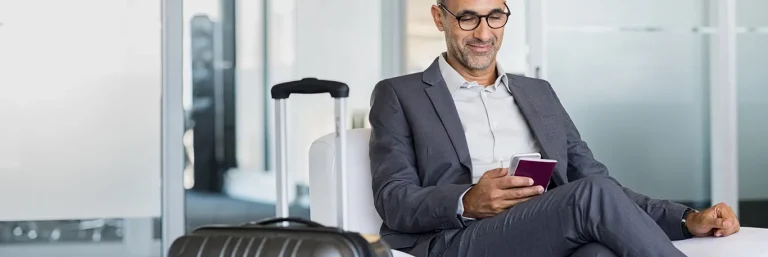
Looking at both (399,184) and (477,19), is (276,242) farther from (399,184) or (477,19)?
(477,19)

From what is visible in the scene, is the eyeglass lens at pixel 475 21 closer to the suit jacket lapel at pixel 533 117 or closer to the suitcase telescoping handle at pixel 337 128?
the suit jacket lapel at pixel 533 117

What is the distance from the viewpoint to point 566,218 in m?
1.93

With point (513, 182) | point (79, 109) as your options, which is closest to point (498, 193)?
point (513, 182)

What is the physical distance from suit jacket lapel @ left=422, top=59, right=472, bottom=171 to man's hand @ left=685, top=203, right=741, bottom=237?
0.49 m

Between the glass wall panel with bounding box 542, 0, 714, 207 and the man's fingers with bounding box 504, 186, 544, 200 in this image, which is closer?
Answer: the man's fingers with bounding box 504, 186, 544, 200

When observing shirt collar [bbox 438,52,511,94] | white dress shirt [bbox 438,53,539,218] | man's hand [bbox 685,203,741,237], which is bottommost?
man's hand [bbox 685,203,741,237]

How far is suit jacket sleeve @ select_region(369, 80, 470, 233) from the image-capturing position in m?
2.13

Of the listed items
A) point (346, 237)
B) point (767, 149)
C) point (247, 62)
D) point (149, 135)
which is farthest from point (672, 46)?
point (346, 237)

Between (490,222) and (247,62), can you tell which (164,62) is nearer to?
(247,62)

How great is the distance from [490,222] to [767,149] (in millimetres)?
3676

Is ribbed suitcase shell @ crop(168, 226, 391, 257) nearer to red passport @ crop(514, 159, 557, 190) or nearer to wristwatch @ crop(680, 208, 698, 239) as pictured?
red passport @ crop(514, 159, 557, 190)

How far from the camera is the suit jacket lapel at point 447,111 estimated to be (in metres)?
2.33

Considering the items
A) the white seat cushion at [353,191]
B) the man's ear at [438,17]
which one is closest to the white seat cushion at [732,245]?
the white seat cushion at [353,191]

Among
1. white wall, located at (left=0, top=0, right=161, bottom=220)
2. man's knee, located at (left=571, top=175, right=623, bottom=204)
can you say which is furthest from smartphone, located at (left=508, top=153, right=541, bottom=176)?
white wall, located at (left=0, top=0, right=161, bottom=220)
